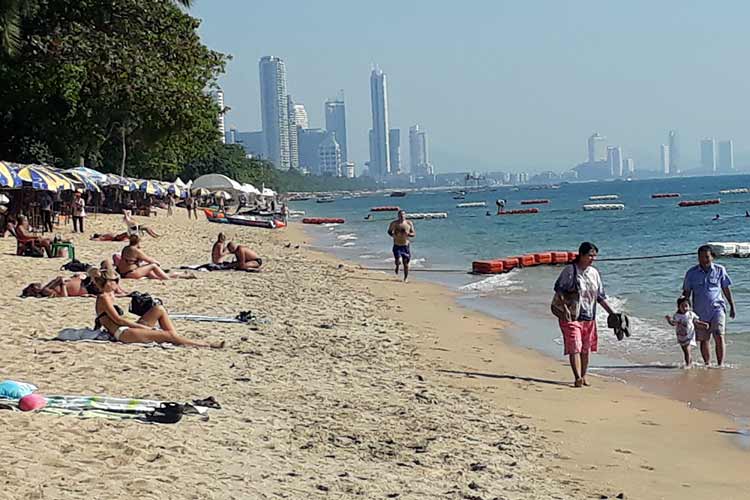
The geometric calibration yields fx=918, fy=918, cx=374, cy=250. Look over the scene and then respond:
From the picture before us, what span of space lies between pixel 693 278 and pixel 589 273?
1.92 m

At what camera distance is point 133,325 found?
9641 mm

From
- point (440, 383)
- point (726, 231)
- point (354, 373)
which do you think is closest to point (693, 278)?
point (440, 383)

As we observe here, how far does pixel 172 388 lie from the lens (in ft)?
24.8

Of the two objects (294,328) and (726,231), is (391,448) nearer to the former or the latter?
(294,328)

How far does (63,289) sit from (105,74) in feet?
63.7

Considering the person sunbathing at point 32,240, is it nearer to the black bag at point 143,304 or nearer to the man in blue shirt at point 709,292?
the black bag at point 143,304

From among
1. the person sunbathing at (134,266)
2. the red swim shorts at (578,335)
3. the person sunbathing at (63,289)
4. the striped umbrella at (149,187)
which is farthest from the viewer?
the striped umbrella at (149,187)

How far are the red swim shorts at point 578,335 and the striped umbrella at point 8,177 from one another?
552 inches

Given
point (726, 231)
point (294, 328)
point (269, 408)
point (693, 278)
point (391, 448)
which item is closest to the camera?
point (391, 448)

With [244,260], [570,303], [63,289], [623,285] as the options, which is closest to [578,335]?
[570,303]

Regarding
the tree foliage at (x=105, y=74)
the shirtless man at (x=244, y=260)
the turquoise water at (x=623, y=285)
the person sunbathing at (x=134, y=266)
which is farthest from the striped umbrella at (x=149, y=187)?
the person sunbathing at (x=134, y=266)

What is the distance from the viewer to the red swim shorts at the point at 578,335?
8930 millimetres

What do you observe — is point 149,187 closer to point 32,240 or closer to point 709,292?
point 32,240

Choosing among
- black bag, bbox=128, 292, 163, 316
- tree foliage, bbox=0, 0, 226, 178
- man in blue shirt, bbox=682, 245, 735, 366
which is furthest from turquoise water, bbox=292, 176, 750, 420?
tree foliage, bbox=0, 0, 226, 178
